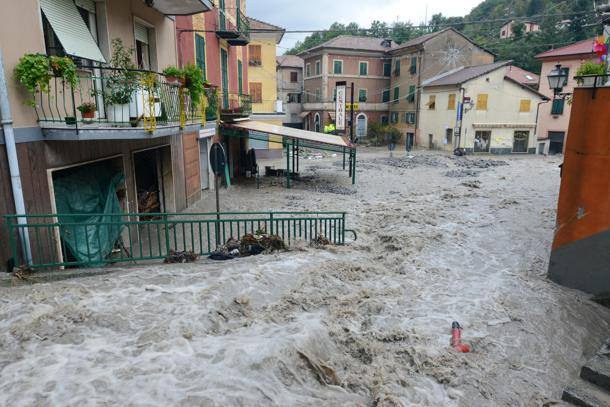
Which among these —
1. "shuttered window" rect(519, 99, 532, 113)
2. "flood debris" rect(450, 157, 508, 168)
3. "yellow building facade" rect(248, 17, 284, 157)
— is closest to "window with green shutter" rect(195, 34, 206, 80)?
"yellow building facade" rect(248, 17, 284, 157)

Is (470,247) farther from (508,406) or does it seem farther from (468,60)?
(468,60)

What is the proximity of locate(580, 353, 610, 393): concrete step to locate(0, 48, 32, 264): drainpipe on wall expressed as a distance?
8664 millimetres

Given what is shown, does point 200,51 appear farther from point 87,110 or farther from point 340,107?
point 340,107

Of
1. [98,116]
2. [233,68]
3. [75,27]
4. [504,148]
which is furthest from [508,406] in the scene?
[504,148]

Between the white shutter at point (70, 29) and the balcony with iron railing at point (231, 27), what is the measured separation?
28.7 feet

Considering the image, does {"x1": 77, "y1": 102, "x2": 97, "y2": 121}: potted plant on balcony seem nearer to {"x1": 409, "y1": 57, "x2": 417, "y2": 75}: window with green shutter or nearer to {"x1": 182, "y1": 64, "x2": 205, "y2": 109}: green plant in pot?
{"x1": 182, "y1": 64, "x2": 205, "y2": 109}: green plant in pot

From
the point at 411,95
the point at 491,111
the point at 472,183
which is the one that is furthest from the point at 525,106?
the point at 472,183

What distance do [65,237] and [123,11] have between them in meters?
5.36

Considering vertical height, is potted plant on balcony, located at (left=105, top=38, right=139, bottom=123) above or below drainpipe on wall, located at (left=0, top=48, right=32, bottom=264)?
above

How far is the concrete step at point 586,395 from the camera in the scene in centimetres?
553

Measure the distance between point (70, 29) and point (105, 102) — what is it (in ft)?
4.47

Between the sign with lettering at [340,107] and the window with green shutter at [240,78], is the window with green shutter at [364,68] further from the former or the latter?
the window with green shutter at [240,78]

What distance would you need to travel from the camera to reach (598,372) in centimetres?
601

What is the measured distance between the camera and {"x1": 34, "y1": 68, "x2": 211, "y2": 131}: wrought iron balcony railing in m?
7.16
